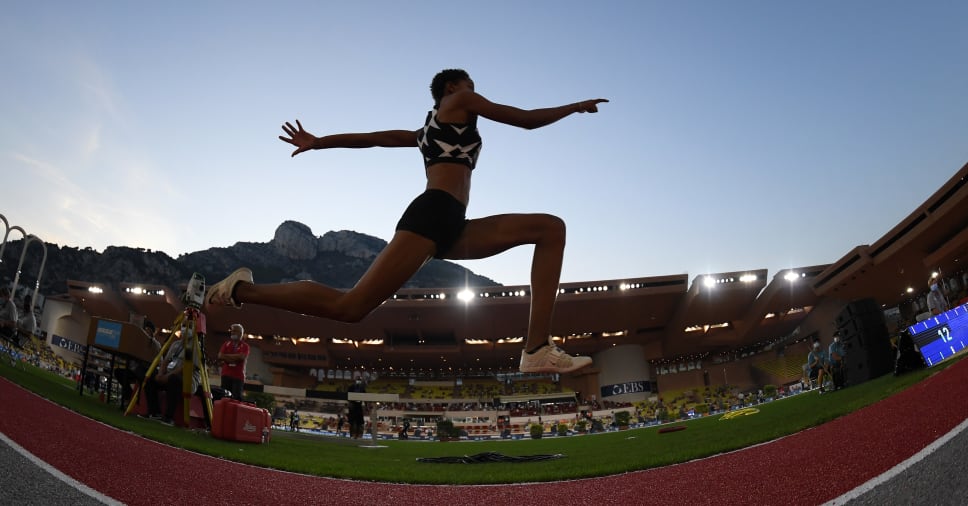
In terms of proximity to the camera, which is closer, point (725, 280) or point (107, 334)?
point (107, 334)

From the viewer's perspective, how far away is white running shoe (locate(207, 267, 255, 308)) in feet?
8.30

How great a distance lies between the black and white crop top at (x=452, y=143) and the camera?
8.20ft

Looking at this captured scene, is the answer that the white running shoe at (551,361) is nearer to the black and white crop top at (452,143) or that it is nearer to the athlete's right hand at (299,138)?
the black and white crop top at (452,143)

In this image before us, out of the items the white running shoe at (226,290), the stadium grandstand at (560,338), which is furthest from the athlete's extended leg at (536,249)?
the stadium grandstand at (560,338)

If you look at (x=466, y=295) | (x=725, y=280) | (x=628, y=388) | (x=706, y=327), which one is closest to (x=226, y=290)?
(x=466, y=295)

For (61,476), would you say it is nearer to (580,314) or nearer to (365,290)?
(365,290)

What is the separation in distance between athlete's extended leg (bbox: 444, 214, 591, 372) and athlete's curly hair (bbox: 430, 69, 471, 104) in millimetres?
832

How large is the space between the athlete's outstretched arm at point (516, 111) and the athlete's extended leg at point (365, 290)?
0.73 m

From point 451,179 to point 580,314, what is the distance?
3892cm

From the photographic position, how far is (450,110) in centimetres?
250

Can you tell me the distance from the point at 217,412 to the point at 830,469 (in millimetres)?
7977

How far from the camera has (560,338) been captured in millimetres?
43219

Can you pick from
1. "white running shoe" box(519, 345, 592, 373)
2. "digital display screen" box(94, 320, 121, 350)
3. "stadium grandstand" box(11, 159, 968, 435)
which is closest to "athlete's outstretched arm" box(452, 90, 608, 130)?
"white running shoe" box(519, 345, 592, 373)

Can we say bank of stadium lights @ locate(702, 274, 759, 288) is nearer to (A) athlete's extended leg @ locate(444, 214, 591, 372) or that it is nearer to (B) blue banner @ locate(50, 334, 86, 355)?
(A) athlete's extended leg @ locate(444, 214, 591, 372)
